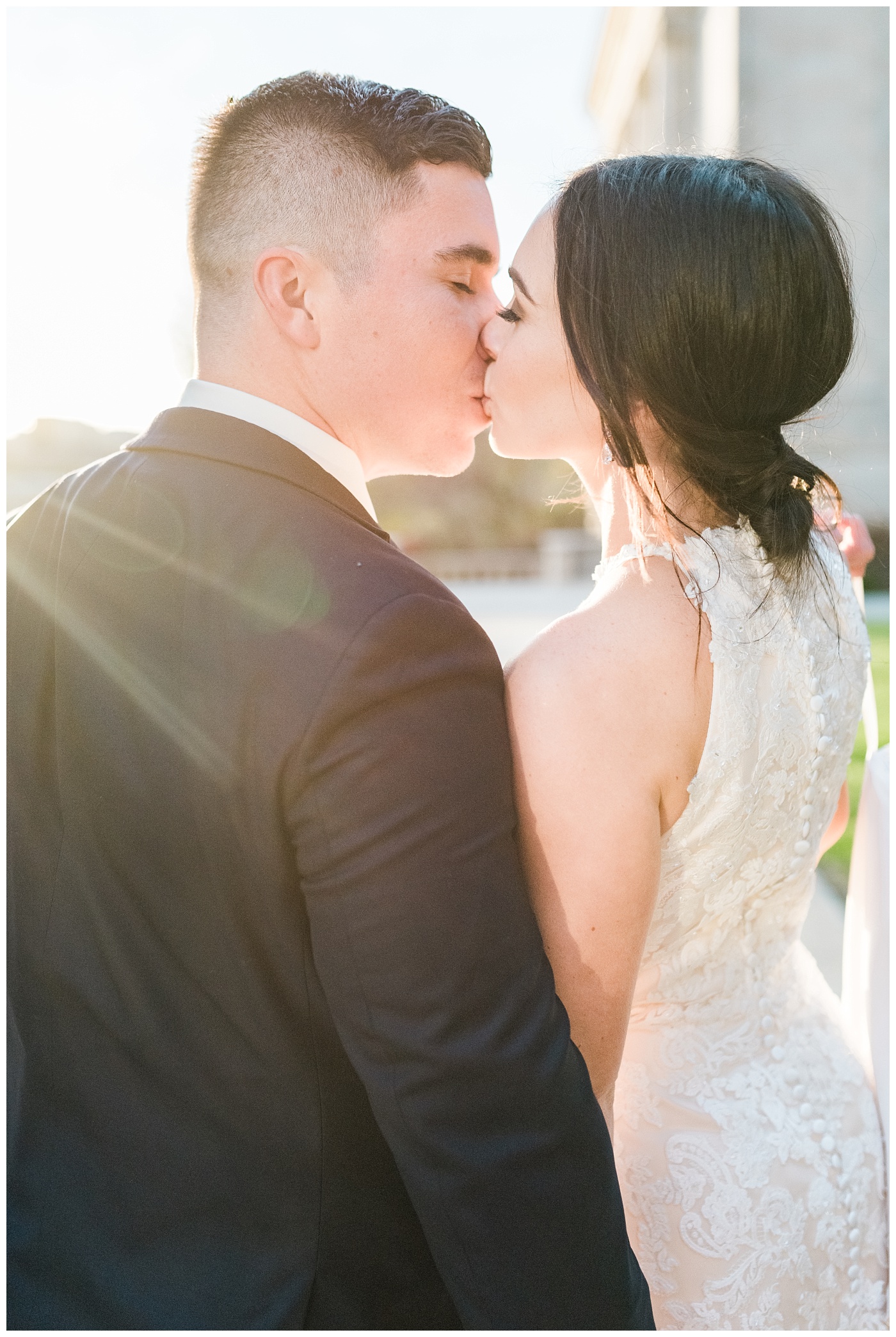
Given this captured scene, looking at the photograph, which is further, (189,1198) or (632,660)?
(632,660)

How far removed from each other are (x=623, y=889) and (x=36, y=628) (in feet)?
3.61

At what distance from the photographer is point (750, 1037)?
6.98ft

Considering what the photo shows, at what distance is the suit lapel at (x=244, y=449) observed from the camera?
161 centimetres

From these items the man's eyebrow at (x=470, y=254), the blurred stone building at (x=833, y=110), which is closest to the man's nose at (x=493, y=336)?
the man's eyebrow at (x=470, y=254)

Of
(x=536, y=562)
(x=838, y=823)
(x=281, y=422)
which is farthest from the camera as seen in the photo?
(x=536, y=562)

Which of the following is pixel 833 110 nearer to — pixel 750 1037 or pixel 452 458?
pixel 452 458

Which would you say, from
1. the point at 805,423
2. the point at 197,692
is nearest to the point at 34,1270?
the point at 197,692

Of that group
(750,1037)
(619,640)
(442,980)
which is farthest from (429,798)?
(750,1037)

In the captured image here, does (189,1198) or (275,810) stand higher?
(275,810)

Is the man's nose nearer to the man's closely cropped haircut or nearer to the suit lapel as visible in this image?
the man's closely cropped haircut

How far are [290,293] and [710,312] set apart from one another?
0.87 metres

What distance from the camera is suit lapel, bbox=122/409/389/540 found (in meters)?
1.61

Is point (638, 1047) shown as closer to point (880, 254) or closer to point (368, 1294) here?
point (368, 1294)

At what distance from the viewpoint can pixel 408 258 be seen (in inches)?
85.4
